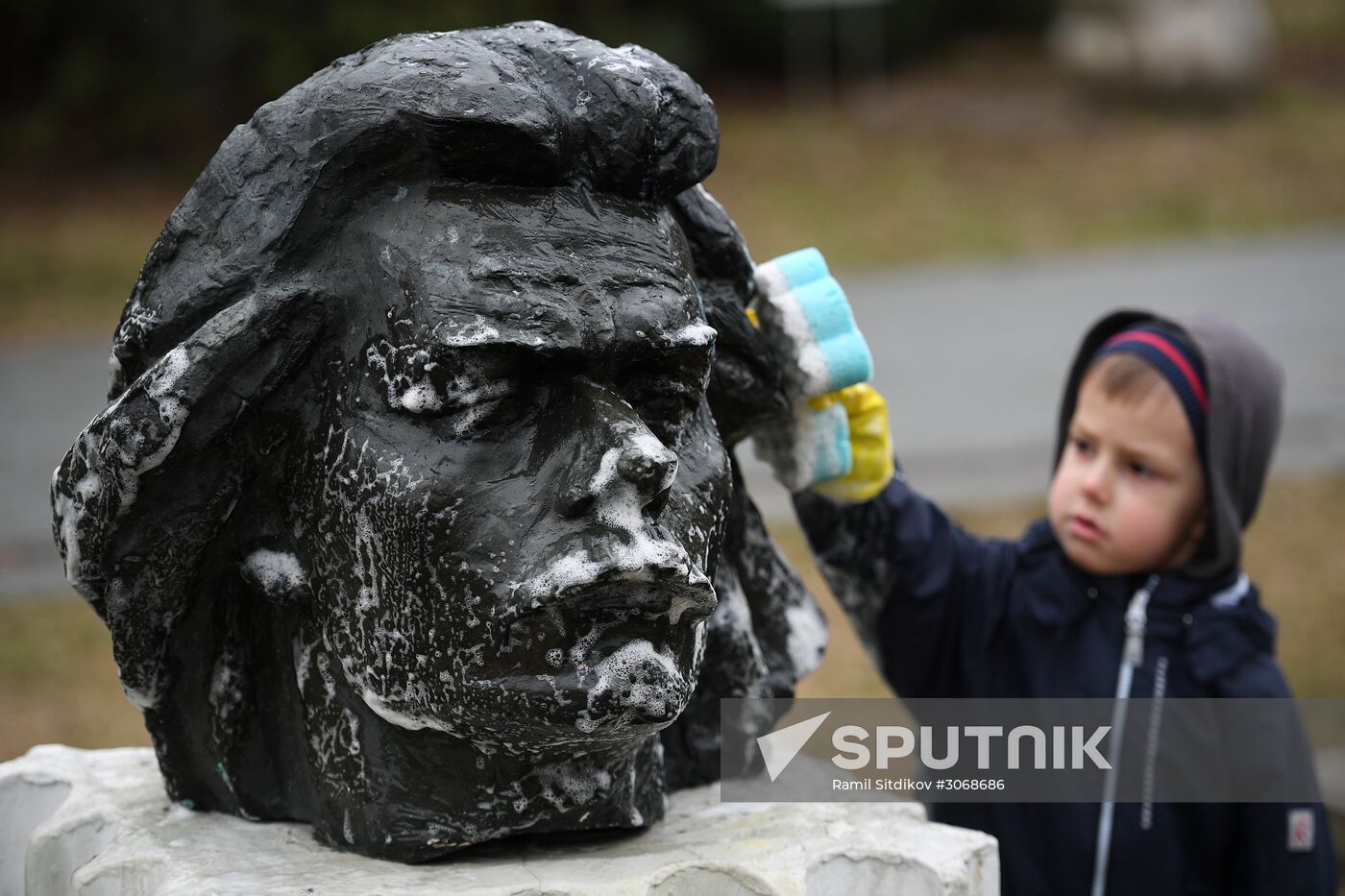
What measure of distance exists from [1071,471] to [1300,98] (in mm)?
9927

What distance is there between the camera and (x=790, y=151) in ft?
37.1

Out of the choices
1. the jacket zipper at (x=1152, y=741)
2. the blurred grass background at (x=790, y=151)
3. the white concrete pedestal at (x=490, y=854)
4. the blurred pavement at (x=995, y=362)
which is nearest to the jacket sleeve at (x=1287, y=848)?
the jacket zipper at (x=1152, y=741)

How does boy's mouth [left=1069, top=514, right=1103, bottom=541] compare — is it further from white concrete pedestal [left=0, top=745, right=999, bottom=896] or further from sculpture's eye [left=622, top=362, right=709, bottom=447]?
sculpture's eye [left=622, top=362, right=709, bottom=447]

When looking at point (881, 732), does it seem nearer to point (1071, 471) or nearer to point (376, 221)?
point (1071, 471)

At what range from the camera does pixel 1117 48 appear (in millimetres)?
11391

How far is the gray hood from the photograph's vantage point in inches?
109

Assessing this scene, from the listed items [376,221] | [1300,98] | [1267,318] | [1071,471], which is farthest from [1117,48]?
[376,221]

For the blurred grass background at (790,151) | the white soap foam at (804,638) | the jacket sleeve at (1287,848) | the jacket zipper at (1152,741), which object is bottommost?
the jacket sleeve at (1287,848)

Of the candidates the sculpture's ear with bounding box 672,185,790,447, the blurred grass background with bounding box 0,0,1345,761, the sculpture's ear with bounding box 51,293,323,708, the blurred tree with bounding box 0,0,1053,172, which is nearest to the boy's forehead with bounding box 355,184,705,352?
the sculpture's ear with bounding box 51,293,323,708

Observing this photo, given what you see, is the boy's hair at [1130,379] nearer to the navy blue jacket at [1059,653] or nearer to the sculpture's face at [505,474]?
the navy blue jacket at [1059,653]

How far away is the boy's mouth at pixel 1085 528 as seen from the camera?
9.23 ft

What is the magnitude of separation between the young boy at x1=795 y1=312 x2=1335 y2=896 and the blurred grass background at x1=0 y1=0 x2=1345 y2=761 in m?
6.14

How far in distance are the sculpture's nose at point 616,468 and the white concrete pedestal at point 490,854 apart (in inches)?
18.0

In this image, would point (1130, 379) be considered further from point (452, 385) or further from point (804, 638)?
point (452, 385)
